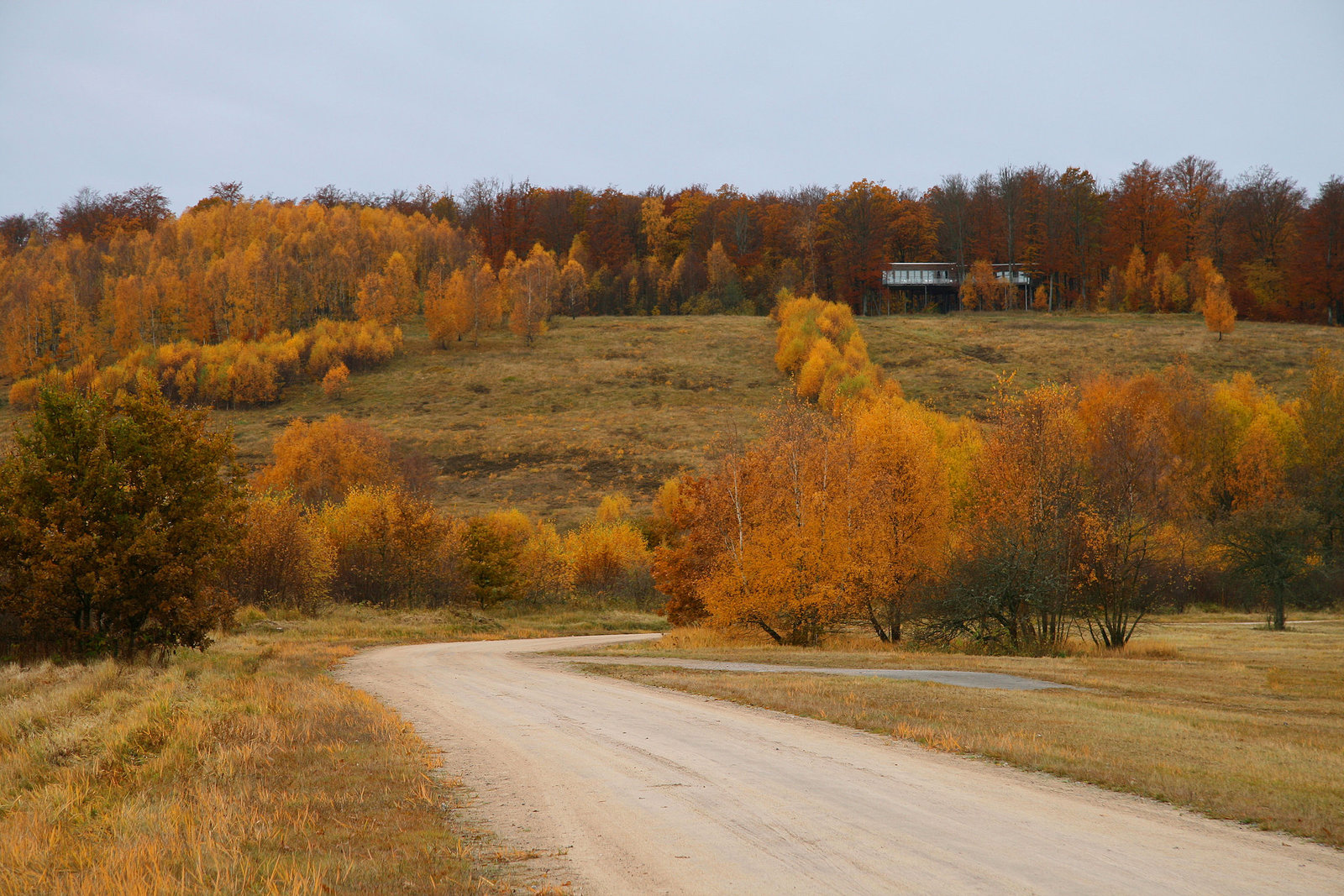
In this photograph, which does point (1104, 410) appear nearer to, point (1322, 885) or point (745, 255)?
point (1322, 885)

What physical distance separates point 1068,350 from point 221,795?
4273 inches

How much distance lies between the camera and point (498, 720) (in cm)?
1505

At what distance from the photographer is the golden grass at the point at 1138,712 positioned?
9961 mm

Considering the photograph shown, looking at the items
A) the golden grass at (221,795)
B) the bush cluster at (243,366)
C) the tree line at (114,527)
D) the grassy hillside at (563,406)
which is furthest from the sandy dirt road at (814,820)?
the bush cluster at (243,366)

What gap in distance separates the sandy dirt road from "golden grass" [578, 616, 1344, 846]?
0.81 meters

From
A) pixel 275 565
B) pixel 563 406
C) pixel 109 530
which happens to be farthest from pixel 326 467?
pixel 109 530

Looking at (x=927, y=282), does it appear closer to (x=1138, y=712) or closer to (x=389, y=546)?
(x=389, y=546)

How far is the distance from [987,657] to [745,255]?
127229 millimetres

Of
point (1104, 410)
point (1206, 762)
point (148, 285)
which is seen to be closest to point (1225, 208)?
point (1104, 410)

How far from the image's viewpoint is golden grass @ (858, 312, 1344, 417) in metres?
91.2

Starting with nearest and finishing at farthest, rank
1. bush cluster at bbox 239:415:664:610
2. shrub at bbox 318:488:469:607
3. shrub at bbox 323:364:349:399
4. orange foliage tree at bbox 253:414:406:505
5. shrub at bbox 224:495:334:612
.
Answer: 1. shrub at bbox 224:495:334:612
2. bush cluster at bbox 239:415:664:610
3. shrub at bbox 318:488:469:607
4. orange foliage tree at bbox 253:414:406:505
5. shrub at bbox 323:364:349:399

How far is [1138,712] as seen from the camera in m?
16.2

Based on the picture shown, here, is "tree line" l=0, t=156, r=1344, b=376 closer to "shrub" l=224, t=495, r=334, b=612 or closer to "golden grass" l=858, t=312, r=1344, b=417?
"golden grass" l=858, t=312, r=1344, b=417

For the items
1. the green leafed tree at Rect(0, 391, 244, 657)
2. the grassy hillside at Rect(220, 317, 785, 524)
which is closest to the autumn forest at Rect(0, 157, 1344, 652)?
the green leafed tree at Rect(0, 391, 244, 657)
